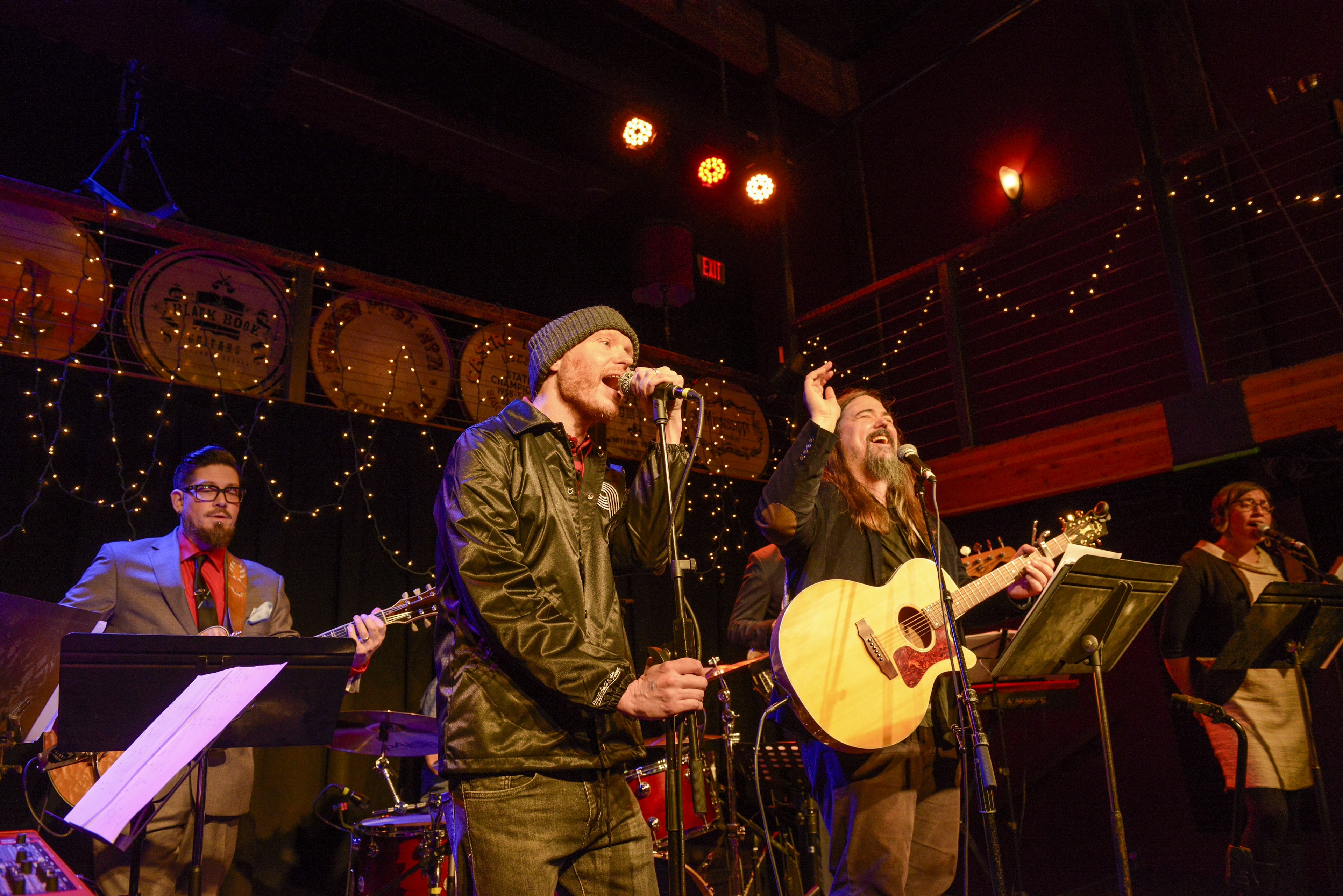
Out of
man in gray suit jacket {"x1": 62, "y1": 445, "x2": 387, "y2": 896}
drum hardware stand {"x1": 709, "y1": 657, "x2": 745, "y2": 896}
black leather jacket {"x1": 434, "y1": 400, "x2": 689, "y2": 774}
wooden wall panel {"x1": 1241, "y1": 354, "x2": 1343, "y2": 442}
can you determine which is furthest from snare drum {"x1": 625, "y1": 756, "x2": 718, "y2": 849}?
wooden wall panel {"x1": 1241, "y1": 354, "x2": 1343, "y2": 442}

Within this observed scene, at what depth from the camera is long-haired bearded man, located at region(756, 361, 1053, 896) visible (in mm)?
2887

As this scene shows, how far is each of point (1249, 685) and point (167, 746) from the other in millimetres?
4805

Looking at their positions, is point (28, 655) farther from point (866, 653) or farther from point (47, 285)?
point (47, 285)

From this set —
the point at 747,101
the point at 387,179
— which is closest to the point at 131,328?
the point at 387,179

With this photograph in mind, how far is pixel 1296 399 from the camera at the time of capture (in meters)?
5.29

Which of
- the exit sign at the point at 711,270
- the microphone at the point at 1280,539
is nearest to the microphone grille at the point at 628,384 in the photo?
the microphone at the point at 1280,539

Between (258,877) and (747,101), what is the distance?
316 inches

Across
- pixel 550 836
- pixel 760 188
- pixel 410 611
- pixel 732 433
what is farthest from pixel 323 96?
pixel 550 836

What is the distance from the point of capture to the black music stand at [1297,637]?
4.05 meters

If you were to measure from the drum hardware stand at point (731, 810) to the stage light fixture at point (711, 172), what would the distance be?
4.36 metres

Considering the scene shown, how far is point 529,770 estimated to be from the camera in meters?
1.99

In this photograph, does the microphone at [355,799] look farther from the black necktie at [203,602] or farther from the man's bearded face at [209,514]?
the man's bearded face at [209,514]

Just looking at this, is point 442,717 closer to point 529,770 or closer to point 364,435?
point 529,770

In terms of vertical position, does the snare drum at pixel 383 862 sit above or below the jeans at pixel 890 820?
below
